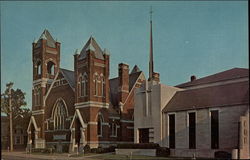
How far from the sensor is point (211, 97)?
28.5m

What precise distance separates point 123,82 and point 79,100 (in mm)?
6781

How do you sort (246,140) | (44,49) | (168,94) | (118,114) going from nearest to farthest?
(246,140), (168,94), (118,114), (44,49)

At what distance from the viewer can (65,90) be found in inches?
1720

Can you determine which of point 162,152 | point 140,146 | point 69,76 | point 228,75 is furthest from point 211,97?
point 69,76

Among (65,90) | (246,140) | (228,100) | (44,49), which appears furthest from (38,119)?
(246,140)

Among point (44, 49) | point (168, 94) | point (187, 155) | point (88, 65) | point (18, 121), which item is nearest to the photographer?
point (187, 155)

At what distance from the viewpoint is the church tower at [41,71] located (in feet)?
152

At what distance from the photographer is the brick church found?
130 ft

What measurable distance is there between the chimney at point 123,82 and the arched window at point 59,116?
7.38 meters

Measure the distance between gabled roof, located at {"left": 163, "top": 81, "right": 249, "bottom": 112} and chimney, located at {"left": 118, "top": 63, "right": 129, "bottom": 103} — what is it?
11584mm

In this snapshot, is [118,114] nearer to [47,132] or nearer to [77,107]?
[77,107]

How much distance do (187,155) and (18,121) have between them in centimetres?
3284

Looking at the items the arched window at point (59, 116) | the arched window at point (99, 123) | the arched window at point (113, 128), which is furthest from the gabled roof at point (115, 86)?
the arched window at point (59, 116)

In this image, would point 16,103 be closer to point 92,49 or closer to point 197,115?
point 92,49
